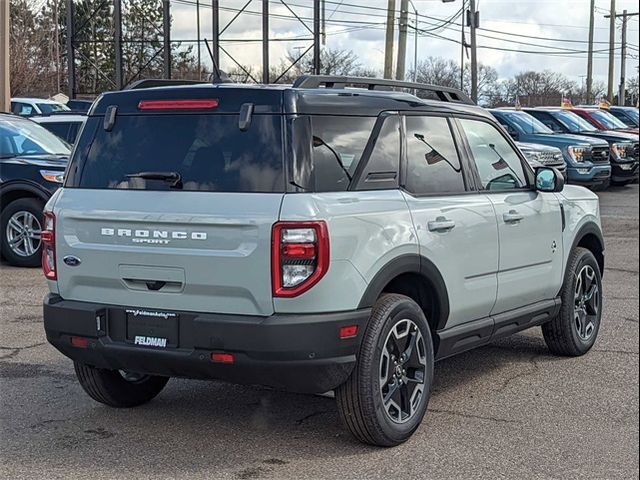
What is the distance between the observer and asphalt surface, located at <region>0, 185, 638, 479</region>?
4.77 m

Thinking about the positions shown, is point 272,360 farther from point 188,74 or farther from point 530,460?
point 188,74

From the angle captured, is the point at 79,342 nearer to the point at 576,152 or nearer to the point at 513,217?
the point at 513,217

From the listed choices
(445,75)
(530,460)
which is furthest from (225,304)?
(445,75)

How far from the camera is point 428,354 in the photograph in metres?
5.32

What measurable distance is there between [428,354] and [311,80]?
5.51 feet

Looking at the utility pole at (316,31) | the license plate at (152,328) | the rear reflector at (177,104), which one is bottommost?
the license plate at (152,328)

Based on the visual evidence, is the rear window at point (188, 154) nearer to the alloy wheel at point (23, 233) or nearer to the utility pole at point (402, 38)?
the alloy wheel at point (23, 233)

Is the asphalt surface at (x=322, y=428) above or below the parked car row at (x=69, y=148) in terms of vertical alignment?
below

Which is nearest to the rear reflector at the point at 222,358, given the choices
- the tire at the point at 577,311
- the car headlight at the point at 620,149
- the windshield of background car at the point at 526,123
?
the tire at the point at 577,311

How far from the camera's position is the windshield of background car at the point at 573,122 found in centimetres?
2330

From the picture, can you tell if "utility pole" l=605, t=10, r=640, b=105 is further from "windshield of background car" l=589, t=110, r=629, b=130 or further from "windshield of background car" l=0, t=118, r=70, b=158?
"windshield of background car" l=0, t=118, r=70, b=158

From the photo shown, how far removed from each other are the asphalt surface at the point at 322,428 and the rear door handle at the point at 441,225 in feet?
3.73

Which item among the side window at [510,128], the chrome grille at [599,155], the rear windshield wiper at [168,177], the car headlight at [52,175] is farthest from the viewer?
the side window at [510,128]

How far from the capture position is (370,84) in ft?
19.4
